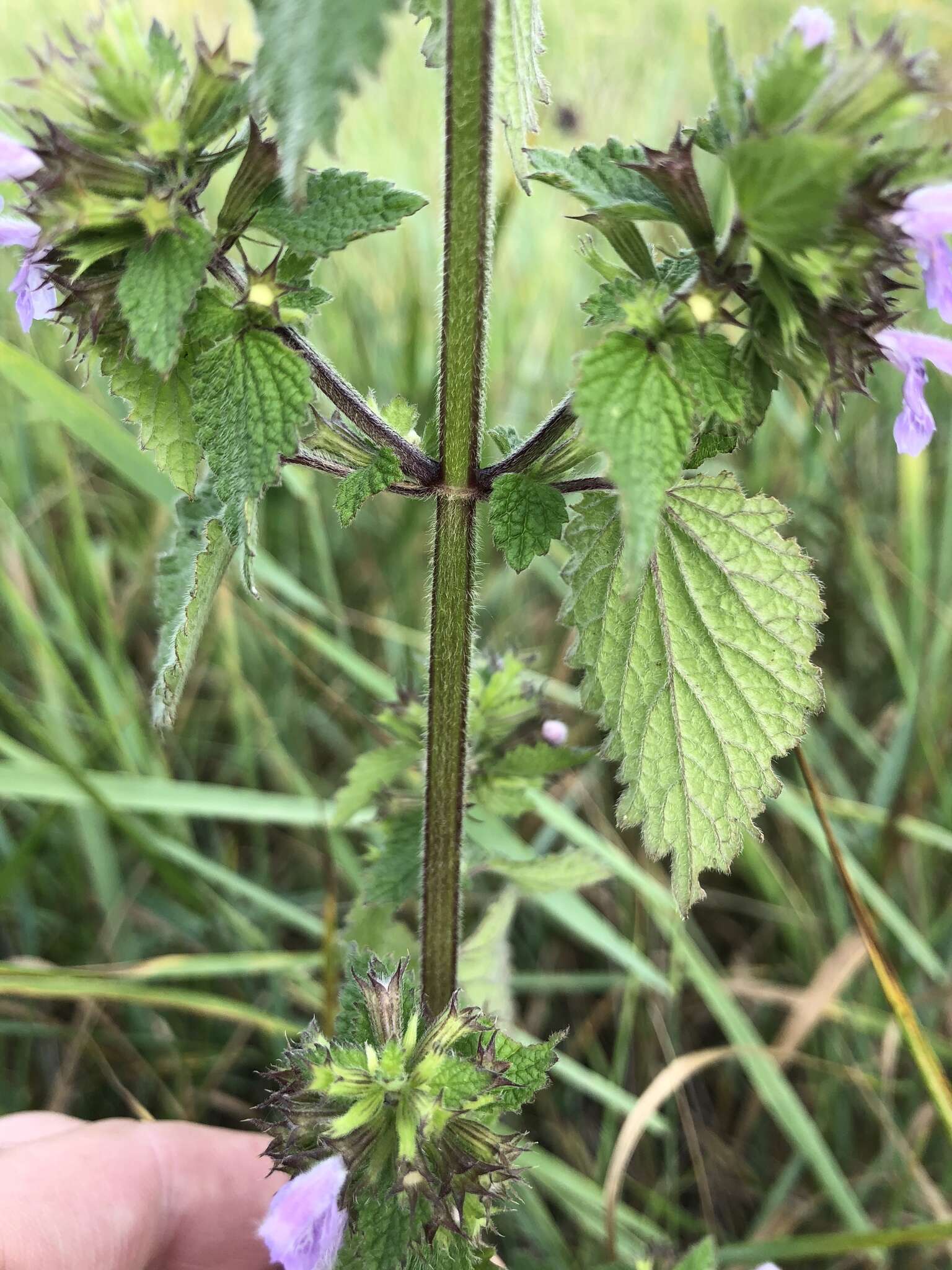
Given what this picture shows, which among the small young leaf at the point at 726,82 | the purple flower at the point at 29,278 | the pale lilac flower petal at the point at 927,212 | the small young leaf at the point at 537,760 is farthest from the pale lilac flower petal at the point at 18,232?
the small young leaf at the point at 537,760

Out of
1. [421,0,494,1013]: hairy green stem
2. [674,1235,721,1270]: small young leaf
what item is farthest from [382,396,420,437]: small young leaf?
[674,1235,721,1270]: small young leaf

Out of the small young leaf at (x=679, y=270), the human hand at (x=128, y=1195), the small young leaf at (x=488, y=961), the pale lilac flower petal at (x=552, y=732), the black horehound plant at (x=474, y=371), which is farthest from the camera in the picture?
the small young leaf at (x=488, y=961)

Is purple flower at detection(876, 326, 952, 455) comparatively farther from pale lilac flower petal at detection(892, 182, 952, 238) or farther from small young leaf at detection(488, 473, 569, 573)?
small young leaf at detection(488, 473, 569, 573)

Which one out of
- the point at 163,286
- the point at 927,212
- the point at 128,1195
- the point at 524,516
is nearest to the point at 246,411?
the point at 163,286

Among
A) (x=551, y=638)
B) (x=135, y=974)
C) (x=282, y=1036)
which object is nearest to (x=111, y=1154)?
(x=135, y=974)

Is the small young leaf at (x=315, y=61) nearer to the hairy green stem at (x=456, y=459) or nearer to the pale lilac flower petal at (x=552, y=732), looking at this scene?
the hairy green stem at (x=456, y=459)

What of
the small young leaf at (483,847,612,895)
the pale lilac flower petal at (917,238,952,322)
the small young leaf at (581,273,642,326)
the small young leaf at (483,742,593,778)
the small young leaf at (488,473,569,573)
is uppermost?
the pale lilac flower petal at (917,238,952,322)

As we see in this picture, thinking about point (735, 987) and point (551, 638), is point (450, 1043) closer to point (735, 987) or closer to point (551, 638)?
point (735, 987)
